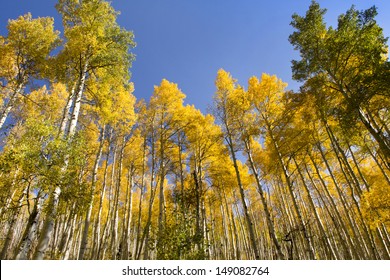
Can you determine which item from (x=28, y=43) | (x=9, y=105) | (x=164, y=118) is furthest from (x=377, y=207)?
(x=28, y=43)

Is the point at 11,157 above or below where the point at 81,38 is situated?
below

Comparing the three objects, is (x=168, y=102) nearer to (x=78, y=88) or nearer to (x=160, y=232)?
(x=78, y=88)

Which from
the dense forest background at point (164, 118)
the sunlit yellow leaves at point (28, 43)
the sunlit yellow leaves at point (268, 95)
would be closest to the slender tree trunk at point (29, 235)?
the dense forest background at point (164, 118)

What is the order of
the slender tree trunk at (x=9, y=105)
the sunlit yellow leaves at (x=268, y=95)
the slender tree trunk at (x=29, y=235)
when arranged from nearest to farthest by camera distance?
the slender tree trunk at (x=29, y=235)
the slender tree trunk at (x=9, y=105)
the sunlit yellow leaves at (x=268, y=95)

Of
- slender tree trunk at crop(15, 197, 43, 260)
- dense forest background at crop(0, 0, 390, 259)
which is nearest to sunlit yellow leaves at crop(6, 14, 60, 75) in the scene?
dense forest background at crop(0, 0, 390, 259)

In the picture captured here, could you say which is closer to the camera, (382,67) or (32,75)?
(382,67)

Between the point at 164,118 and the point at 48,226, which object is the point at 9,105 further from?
the point at 164,118

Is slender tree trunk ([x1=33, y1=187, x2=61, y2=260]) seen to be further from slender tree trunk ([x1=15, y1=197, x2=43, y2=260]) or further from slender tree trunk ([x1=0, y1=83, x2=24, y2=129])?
slender tree trunk ([x1=0, y1=83, x2=24, y2=129])

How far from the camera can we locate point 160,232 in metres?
8.17

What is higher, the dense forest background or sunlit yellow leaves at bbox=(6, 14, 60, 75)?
sunlit yellow leaves at bbox=(6, 14, 60, 75)

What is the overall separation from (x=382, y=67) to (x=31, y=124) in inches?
420

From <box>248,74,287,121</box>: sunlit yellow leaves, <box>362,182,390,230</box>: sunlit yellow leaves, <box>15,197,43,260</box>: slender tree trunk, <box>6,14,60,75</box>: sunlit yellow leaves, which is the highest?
<box>6,14,60,75</box>: sunlit yellow leaves

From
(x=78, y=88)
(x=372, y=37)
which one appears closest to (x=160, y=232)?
(x=78, y=88)

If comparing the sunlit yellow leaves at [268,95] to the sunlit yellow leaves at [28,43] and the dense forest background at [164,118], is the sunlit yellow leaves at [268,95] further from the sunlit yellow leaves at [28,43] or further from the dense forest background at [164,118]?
the sunlit yellow leaves at [28,43]
